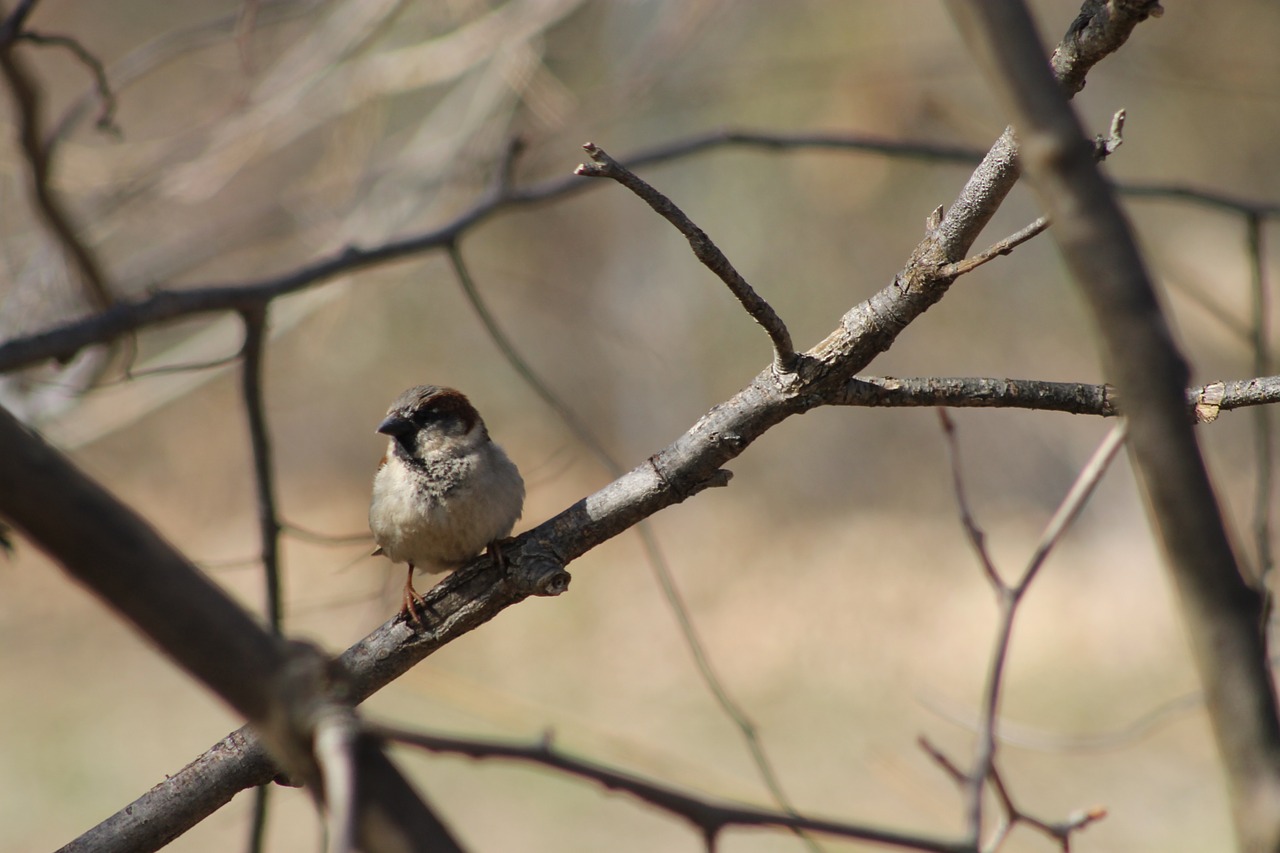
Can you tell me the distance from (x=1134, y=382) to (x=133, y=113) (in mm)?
8292

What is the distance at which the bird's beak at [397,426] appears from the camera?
7.00 ft

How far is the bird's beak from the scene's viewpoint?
2.13 metres

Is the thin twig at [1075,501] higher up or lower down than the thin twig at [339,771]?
higher up

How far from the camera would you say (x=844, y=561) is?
22.4 feet

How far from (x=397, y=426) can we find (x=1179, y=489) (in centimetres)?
180

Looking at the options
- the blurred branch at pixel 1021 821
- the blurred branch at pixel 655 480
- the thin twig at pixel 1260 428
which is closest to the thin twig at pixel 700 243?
the blurred branch at pixel 655 480

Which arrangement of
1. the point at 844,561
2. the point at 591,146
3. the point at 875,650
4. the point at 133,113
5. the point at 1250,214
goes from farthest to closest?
the point at 133,113 → the point at 844,561 → the point at 875,650 → the point at 1250,214 → the point at 591,146

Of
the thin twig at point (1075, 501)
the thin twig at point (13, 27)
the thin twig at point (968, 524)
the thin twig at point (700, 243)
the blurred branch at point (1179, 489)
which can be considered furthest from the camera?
the thin twig at point (13, 27)

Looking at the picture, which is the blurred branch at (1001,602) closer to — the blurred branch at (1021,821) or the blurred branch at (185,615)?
the blurred branch at (1021,821)

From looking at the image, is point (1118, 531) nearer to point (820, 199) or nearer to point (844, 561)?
point (844, 561)

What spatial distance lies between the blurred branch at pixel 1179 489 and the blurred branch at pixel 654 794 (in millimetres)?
211

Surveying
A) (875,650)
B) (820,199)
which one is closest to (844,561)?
(875,650)

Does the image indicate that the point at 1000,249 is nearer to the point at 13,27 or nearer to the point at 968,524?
the point at 968,524

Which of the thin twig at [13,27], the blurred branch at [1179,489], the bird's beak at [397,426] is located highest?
the thin twig at [13,27]
